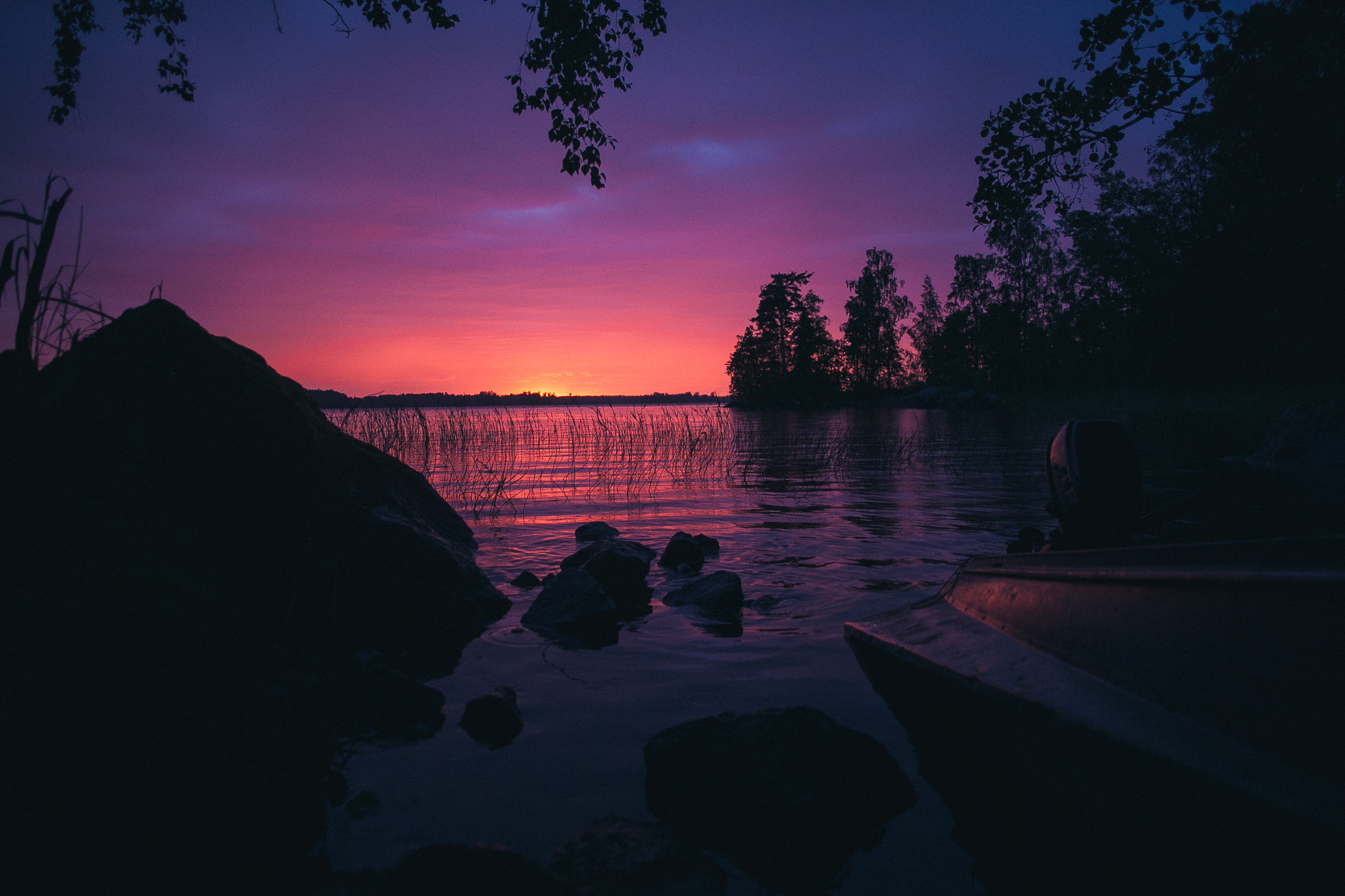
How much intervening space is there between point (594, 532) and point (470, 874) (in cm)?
593

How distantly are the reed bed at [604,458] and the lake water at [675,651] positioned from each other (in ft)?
0.45

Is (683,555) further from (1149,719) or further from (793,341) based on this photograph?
(793,341)

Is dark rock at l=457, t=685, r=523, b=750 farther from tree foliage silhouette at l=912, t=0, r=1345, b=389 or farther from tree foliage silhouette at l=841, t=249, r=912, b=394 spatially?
tree foliage silhouette at l=841, t=249, r=912, b=394

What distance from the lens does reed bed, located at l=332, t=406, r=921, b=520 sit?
1187 cm

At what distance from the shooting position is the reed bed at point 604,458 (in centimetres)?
1187

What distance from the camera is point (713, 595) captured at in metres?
5.04

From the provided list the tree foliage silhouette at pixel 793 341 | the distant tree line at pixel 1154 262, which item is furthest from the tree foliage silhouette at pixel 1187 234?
the tree foliage silhouette at pixel 793 341

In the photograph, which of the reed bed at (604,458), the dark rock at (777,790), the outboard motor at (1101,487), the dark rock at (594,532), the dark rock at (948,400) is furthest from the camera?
the dark rock at (948,400)

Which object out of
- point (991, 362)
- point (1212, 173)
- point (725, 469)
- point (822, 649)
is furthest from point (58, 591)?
point (991, 362)

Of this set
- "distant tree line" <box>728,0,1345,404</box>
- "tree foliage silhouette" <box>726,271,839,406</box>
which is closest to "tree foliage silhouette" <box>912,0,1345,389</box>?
"distant tree line" <box>728,0,1345,404</box>

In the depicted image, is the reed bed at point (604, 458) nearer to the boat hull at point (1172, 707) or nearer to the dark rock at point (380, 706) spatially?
the dark rock at point (380, 706)

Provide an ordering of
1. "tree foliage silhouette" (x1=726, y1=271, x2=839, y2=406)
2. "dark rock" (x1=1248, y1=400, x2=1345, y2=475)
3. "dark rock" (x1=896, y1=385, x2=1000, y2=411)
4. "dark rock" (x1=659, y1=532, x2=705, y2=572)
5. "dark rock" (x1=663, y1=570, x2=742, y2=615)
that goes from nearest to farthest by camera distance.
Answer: "dark rock" (x1=1248, y1=400, x2=1345, y2=475)
"dark rock" (x1=663, y1=570, x2=742, y2=615)
"dark rock" (x1=659, y1=532, x2=705, y2=572)
"dark rock" (x1=896, y1=385, x2=1000, y2=411)
"tree foliage silhouette" (x1=726, y1=271, x2=839, y2=406)

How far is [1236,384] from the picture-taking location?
112 feet

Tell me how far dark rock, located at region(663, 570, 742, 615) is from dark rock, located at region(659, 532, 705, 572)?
0.95 meters
